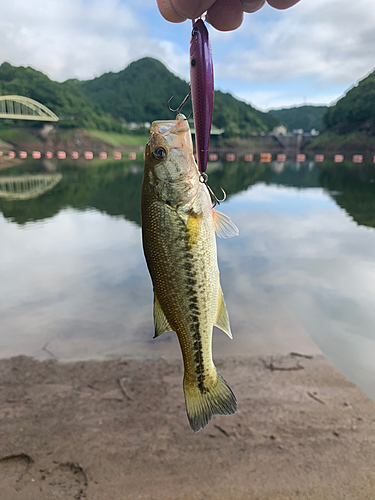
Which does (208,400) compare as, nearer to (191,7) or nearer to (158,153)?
(158,153)

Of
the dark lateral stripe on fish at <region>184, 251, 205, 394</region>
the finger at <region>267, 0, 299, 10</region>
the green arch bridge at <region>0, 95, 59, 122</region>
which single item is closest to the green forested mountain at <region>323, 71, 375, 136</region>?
the green arch bridge at <region>0, 95, 59, 122</region>

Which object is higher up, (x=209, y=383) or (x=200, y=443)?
(x=209, y=383)

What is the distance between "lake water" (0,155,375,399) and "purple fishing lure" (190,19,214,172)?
8.10 m

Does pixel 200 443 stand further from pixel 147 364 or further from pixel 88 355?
pixel 88 355

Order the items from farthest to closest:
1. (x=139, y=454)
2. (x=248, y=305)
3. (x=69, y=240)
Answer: (x=69, y=240)
(x=248, y=305)
(x=139, y=454)

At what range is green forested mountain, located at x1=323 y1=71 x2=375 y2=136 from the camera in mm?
129375

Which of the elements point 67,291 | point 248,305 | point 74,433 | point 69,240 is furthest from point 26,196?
point 74,433

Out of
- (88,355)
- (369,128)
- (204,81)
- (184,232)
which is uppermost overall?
(369,128)

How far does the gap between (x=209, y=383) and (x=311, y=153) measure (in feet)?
504

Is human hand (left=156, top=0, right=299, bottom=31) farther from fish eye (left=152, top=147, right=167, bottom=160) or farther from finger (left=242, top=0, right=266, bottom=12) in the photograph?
fish eye (left=152, top=147, right=167, bottom=160)

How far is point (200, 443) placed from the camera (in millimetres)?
6605

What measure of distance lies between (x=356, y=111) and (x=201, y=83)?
154 m

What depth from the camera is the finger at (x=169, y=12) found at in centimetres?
300

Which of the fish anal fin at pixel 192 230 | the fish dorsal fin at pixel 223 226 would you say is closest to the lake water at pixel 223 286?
the fish dorsal fin at pixel 223 226
